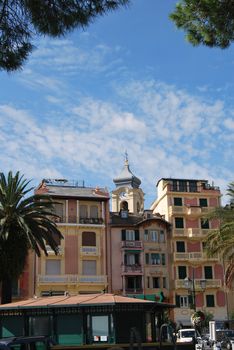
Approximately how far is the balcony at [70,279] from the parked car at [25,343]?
43.1 m

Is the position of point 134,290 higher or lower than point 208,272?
lower

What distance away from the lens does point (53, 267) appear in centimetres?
5856

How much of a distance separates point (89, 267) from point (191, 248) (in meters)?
11.9

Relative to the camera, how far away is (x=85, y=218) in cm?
6125

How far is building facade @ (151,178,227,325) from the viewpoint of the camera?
61.3 m

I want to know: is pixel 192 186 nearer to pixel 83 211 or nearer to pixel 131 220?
pixel 131 220

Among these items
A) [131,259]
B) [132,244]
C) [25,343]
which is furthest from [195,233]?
[25,343]

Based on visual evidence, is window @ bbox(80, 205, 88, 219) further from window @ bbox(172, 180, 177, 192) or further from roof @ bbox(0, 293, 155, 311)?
roof @ bbox(0, 293, 155, 311)

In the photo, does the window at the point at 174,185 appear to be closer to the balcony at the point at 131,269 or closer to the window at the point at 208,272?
the window at the point at 208,272

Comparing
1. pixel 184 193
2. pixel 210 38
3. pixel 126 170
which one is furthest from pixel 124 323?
pixel 126 170

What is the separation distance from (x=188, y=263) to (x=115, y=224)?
30.2 ft

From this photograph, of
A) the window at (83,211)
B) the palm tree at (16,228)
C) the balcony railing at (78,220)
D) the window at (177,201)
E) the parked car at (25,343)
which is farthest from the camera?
the window at (177,201)

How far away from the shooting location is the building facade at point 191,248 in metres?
61.3

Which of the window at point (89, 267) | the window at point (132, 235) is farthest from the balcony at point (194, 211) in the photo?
the window at point (89, 267)
